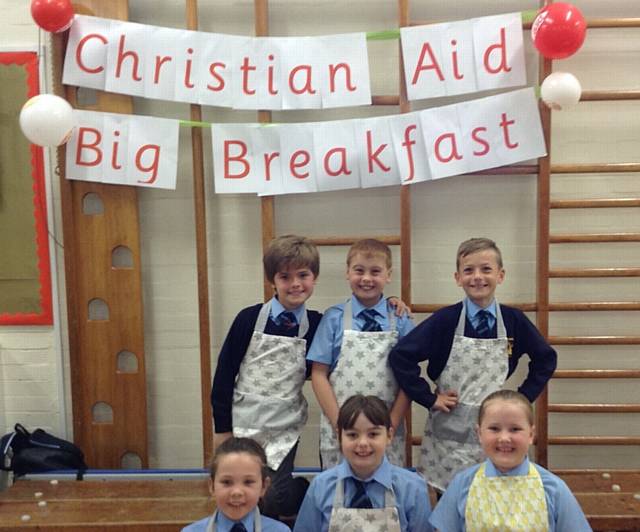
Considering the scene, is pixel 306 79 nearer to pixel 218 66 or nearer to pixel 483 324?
pixel 218 66

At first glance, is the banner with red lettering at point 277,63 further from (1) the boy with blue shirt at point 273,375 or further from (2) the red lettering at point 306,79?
(1) the boy with blue shirt at point 273,375

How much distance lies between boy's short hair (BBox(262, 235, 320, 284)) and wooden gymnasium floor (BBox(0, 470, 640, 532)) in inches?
35.0

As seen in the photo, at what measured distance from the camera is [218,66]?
7.68ft

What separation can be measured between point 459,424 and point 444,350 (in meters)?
Result: 0.24

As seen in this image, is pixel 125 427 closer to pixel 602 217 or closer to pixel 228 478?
pixel 228 478

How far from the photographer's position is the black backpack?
241 cm

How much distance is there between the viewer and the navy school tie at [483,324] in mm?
1998

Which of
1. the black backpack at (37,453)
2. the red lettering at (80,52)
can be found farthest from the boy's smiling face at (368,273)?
the black backpack at (37,453)

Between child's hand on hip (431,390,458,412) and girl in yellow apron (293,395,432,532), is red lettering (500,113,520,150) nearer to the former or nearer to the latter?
child's hand on hip (431,390,458,412)

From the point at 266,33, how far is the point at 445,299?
126cm

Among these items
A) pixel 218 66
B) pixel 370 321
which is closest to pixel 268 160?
pixel 218 66

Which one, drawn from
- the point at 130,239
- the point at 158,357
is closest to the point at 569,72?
the point at 130,239

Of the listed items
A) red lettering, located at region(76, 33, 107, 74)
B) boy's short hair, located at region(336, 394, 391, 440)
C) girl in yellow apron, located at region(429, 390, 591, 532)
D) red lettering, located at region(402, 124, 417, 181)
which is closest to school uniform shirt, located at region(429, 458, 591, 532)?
girl in yellow apron, located at region(429, 390, 591, 532)

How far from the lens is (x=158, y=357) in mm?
2586
